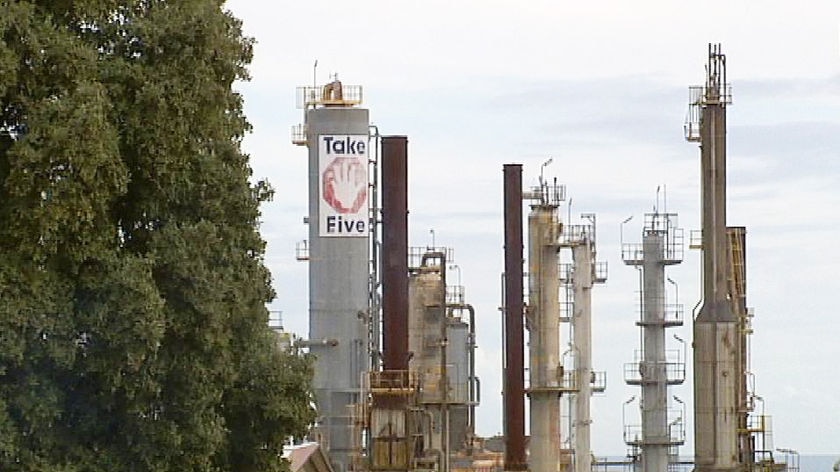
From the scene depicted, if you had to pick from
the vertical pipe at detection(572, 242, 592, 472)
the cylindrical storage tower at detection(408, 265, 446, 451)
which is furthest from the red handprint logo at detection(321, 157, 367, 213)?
the vertical pipe at detection(572, 242, 592, 472)

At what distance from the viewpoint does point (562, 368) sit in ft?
194

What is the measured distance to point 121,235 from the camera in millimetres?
20344

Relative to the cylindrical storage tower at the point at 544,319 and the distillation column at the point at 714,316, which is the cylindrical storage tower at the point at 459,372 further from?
the distillation column at the point at 714,316

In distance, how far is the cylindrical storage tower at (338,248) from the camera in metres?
52.2

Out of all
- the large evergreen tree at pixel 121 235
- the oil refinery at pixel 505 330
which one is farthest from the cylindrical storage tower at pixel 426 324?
the large evergreen tree at pixel 121 235

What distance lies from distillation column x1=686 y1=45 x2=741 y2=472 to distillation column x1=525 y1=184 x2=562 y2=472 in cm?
1237

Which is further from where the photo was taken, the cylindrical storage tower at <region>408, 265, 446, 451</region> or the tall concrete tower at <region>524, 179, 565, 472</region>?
the tall concrete tower at <region>524, 179, 565, 472</region>

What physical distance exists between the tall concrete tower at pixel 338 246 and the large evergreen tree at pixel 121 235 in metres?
30.3

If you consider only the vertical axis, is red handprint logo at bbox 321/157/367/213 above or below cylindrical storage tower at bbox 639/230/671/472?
above

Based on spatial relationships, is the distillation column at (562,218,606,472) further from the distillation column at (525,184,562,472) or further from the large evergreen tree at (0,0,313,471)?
the large evergreen tree at (0,0,313,471)

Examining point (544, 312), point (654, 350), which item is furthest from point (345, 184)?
point (654, 350)

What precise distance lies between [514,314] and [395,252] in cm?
1015

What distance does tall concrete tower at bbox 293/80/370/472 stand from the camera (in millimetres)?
52188

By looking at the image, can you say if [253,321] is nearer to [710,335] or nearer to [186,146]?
[186,146]
